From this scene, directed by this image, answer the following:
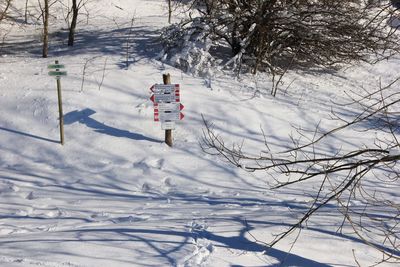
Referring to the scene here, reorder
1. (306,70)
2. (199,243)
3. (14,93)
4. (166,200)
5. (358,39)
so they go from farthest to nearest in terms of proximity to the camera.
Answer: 1. (306,70)
2. (358,39)
3. (14,93)
4. (166,200)
5. (199,243)

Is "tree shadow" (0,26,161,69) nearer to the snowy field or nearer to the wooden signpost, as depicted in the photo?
the snowy field

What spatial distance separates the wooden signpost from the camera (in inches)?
363

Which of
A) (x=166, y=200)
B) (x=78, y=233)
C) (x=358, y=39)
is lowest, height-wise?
(x=166, y=200)

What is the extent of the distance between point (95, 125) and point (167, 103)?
1675 mm

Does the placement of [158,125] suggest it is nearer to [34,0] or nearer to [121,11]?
[121,11]

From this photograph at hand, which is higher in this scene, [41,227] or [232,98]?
[232,98]

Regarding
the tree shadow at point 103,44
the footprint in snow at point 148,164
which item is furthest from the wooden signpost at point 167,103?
the tree shadow at point 103,44

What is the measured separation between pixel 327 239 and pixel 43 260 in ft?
10.0

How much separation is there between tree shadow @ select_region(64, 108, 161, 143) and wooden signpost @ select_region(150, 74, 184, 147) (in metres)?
0.57

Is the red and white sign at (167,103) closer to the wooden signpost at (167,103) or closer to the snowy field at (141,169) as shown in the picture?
the wooden signpost at (167,103)

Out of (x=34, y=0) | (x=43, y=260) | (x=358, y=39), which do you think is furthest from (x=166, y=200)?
(x=34, y=0)

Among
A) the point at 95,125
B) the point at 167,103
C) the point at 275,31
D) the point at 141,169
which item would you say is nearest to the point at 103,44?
the point at 95,125

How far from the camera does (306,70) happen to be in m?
13.8

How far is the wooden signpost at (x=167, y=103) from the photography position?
9227 millimetres
